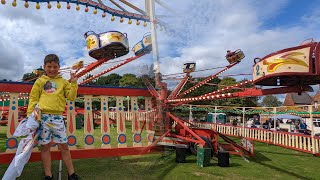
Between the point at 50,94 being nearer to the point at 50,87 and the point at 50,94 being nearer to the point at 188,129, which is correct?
the point at 50,87

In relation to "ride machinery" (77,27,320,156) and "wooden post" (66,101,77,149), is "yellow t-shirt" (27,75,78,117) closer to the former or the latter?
"wooden post" (66,101,77,149)

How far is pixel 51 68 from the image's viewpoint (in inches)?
128

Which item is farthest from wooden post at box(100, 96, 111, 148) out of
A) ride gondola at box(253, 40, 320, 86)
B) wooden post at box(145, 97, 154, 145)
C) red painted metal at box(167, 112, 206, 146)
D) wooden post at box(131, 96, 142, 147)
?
ride gondola at box(253, 40, 320, 86)

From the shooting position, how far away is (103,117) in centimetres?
470

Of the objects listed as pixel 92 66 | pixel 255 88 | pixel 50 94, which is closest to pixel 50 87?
pixel 50 94

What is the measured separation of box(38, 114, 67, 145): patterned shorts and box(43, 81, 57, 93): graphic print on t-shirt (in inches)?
11.8

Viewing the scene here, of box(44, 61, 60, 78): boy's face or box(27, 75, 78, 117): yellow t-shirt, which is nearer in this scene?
box(27, 75, 78, 117): yellow t-shirt

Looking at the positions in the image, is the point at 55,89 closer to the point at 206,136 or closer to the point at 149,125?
the point at 149,125

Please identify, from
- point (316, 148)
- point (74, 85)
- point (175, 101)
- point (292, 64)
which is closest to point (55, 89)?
point (74, 85)

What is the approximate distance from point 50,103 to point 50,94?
115 millimetres

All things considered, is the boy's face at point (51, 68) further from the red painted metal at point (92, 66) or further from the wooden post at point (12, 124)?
the red painted metal at point (92, 66)

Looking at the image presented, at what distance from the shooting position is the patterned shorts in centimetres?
310

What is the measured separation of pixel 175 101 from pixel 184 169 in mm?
2145

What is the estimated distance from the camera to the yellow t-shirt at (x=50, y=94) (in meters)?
3.13
